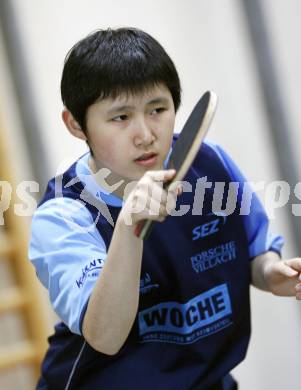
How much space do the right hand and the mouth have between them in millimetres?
180

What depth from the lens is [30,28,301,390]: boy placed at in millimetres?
1088

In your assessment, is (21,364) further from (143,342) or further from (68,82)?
(68,82)

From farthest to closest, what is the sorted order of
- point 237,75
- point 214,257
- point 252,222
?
point 237,75, point 252,222, point 214,257

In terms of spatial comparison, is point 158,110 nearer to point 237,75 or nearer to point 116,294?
point 116,294

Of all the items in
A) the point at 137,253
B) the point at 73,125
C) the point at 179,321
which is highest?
the point at 73,125

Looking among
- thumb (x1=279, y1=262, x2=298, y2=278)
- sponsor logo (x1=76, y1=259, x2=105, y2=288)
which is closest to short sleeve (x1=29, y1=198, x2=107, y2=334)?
sponsor logo (x1=76, y1=259, x2=105, y2=288)

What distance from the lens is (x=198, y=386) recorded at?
4.09ft

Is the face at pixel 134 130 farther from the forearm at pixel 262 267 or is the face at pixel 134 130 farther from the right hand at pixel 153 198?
the forearm at pixel 262 267

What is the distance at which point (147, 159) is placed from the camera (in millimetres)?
1113

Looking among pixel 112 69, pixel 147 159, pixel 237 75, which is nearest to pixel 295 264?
pixel 147 159

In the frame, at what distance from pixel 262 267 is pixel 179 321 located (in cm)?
21

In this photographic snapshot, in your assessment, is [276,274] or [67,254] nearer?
[67,254]

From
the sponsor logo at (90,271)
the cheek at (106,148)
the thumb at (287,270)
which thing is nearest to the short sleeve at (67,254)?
the sponsor logo at (90,271)

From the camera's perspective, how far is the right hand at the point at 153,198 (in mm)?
901
